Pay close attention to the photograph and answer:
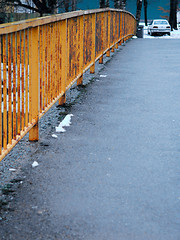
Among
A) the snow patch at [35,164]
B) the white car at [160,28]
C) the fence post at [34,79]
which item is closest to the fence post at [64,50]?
the fence post at [34,79]

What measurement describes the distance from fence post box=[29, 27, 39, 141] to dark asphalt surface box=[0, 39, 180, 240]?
0.90ft

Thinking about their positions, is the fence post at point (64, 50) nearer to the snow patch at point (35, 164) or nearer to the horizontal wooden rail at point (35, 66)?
the horizontal wooden rail at point (35, 66)

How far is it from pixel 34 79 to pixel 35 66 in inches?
5.2

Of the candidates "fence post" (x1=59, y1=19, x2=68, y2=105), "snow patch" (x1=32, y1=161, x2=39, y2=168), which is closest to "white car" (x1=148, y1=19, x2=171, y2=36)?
"fence post" (x1=59, y1=19, x2=68, y2=105)

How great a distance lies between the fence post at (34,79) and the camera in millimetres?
4695

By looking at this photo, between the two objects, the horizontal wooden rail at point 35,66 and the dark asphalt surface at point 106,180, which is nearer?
the dark asphalt surface at point 106,180

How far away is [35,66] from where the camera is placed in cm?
487

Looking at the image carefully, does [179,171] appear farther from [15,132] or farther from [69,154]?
[15,132]

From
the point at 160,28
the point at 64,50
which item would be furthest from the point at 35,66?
the point at 160,28

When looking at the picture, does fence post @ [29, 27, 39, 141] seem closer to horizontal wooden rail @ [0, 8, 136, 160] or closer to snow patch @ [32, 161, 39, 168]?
horizontal wooden rail @ [0, 8, 136, 160]

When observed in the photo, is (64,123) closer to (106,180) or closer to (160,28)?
(106,180)

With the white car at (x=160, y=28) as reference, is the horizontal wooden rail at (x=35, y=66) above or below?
below

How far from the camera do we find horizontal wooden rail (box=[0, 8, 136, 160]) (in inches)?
153

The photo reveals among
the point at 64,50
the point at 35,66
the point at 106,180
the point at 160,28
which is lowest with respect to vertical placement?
the point at 106,180
